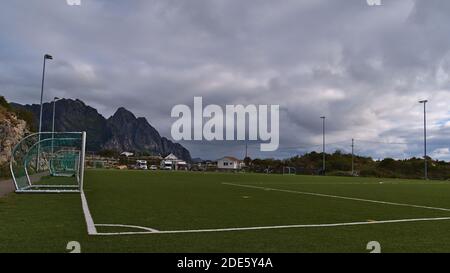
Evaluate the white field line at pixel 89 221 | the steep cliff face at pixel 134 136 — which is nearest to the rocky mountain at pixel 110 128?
the steep cliff face at pixel 134 136

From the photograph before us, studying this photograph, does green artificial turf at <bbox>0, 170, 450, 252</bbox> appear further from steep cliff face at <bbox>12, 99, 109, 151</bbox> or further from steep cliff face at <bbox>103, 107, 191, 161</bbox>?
steep cliff face at <bbox>103, 107, 191, 161</bbox>

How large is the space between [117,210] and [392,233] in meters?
5.36

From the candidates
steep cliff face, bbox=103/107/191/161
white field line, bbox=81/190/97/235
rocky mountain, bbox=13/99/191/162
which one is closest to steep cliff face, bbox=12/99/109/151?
rocky mountain, bbox=13/99/191/162

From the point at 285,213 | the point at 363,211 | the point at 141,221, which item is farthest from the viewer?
the point at 363,211

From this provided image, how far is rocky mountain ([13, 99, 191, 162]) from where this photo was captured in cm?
14350

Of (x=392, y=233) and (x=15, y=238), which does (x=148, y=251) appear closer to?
(x=15, y=238)

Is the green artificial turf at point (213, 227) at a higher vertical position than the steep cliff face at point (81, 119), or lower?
lower

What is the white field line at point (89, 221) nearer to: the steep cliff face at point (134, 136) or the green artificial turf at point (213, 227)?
the green artificial turf at point (213, 227)

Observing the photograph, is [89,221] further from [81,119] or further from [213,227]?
[81,119]

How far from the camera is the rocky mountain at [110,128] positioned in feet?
471
